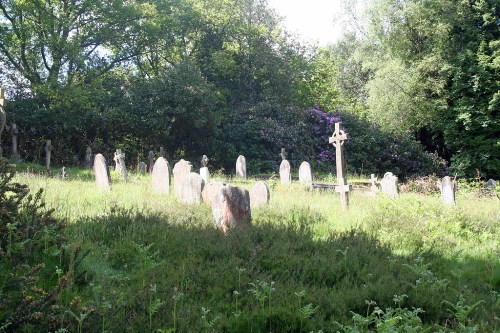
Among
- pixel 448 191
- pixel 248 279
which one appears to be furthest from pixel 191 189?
pixel 448 191

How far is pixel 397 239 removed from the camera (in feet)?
27.6

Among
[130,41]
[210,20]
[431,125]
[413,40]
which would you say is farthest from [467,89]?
[130,41]

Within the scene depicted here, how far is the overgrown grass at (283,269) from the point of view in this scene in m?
4.48

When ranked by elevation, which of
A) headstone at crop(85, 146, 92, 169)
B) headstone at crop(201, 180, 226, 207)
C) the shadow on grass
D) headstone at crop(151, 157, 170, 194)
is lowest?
the shadow on grass

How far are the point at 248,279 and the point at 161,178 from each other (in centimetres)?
795

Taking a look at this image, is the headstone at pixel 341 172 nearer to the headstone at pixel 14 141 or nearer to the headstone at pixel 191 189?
the headstone at pixel 191 189

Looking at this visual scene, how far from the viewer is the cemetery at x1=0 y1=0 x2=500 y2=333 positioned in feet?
16.2

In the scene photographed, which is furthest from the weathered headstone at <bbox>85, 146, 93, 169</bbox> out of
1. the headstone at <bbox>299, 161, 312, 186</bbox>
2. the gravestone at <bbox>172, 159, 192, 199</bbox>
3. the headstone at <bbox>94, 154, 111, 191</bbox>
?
the gravestone at <bbox>172, 159, 192, 199</bbox>

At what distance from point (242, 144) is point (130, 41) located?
10.4 meters

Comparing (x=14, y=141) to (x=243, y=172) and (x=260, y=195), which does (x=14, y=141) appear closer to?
(x=243, y=172)

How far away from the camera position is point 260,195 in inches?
442

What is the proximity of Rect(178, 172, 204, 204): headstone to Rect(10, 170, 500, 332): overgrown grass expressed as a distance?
825 millimetres

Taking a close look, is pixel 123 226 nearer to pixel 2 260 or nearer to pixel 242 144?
pixel 2 260

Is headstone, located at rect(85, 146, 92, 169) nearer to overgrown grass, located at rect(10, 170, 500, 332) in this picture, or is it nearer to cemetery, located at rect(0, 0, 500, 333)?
cemetery, located at rect(0, 0, 500, 333)
